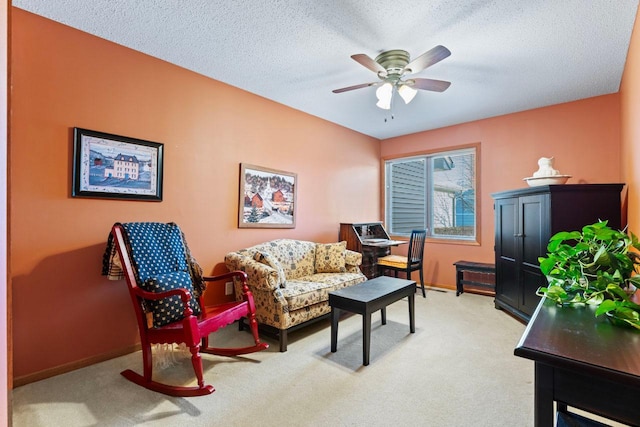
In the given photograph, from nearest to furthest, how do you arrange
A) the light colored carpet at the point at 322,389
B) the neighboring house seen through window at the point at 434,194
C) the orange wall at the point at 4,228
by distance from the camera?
the orange wall at the point at 4,228
the light colored carpet at the point at 322,389
the neighboring house seen through window at the point at 434,194

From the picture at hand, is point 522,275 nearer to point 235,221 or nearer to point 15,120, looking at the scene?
point 235,221

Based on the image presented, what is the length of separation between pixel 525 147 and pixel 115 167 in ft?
15.6

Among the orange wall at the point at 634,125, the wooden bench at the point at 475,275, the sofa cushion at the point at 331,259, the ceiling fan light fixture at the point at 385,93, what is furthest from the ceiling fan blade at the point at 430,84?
the wooden bench at the point at 475,275

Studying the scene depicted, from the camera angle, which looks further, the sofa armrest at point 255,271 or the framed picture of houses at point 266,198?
the framed picture of houses at point 266,198

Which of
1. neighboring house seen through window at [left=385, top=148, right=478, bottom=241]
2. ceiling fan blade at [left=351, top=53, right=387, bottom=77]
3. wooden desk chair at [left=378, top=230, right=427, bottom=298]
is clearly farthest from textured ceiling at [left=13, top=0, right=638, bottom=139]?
wooden desk chair at [left=378, top=230, right=427, bottom=298]

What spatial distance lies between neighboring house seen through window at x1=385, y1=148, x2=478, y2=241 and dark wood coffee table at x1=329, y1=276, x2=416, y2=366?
2.31 m

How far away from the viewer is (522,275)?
11.1 feet

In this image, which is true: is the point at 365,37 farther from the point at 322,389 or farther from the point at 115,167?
the point at 322,389

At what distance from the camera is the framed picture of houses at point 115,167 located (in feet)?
7.84

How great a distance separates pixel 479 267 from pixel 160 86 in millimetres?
4340

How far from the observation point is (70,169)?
2.35 metres

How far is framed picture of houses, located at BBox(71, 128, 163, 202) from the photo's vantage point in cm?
239

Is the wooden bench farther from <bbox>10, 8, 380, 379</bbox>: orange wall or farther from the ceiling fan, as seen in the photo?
<bbox>10, 8, 380, 379</bbox>: orange wall

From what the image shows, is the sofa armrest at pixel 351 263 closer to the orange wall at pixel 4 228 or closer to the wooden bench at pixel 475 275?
the wooden bench at pixel 475 275
